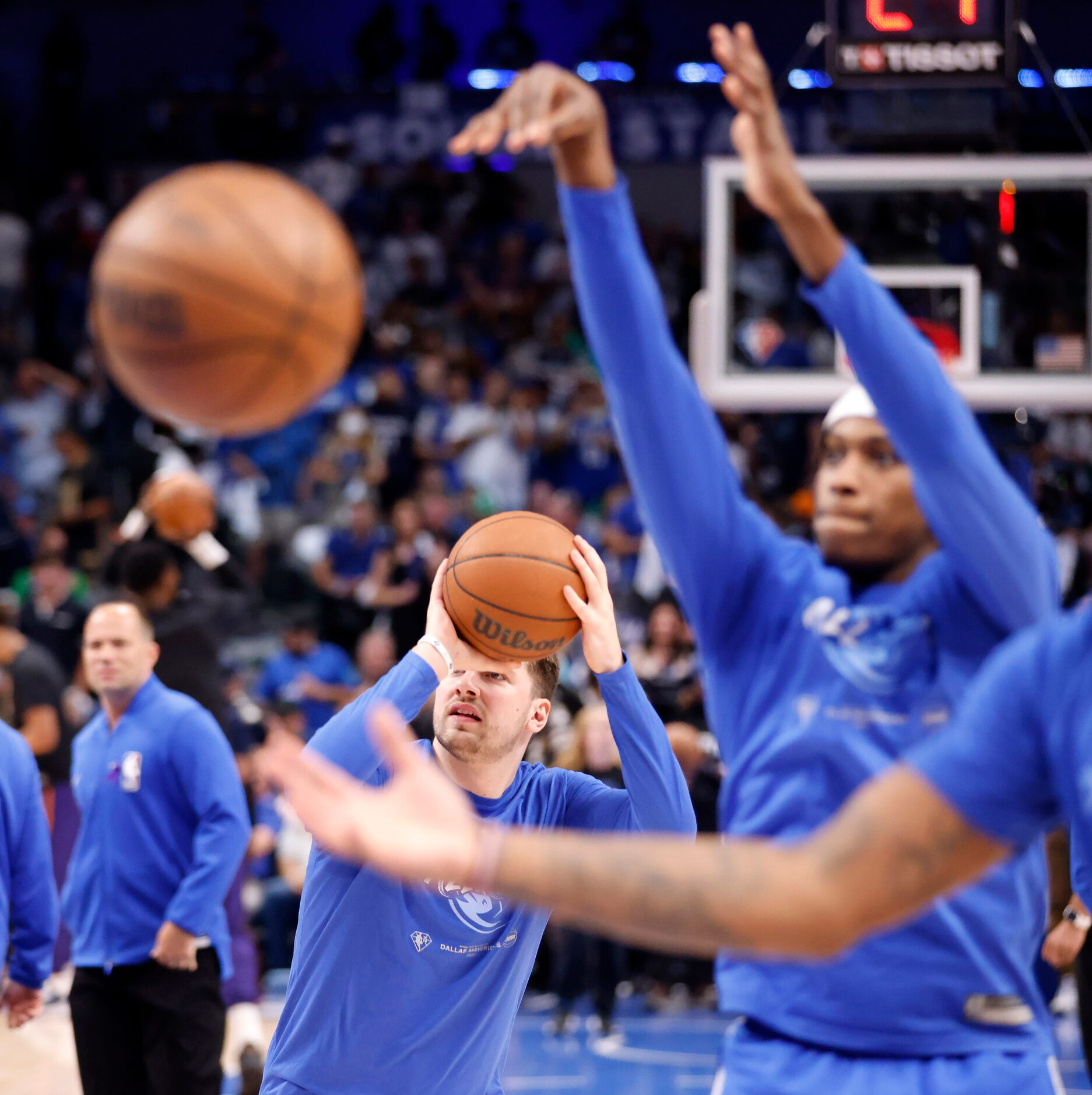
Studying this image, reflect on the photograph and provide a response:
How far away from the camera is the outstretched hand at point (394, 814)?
166 centimetres

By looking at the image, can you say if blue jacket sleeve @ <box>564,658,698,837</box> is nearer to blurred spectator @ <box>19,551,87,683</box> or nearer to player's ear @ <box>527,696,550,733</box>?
player's ear @ <box>527,696,550,733</box>

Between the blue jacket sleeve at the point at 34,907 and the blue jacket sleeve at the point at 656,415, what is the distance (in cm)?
352

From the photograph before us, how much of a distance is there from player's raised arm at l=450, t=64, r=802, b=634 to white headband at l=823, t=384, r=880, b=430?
22cm

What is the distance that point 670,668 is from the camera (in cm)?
1002

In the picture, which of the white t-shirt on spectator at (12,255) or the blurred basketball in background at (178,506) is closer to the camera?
the blurred basketball in background at (178,506)

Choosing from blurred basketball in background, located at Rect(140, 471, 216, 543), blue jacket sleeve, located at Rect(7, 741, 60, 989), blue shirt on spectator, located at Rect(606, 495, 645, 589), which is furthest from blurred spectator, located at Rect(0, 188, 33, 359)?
blue jacket sleeve, located at Rect(7, 741, 60, 989)

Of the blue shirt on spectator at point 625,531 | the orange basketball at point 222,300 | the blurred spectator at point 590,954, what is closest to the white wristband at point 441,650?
the orange basketball at point 222,300

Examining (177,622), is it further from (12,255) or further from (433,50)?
(433,50)

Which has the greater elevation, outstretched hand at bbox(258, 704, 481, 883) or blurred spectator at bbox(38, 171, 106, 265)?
blurred spectator at bbox(38, 171, 106, 265)

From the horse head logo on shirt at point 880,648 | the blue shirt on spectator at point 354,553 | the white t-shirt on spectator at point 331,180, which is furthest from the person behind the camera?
the white t-shirt on spectator at point 331,180

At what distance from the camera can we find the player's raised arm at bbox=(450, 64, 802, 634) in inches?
85.3

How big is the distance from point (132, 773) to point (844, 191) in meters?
4.45

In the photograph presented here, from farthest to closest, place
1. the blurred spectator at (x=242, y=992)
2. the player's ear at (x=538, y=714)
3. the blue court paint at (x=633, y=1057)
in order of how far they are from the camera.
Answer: the blue court paint at (x=633, y=1057) < the blurred spectator at (x=242, y=992) < the player's ear at (x=538, y=714)

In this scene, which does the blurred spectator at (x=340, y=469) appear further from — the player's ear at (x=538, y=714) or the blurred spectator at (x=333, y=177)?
the player's ear at (x=538, y=714)
